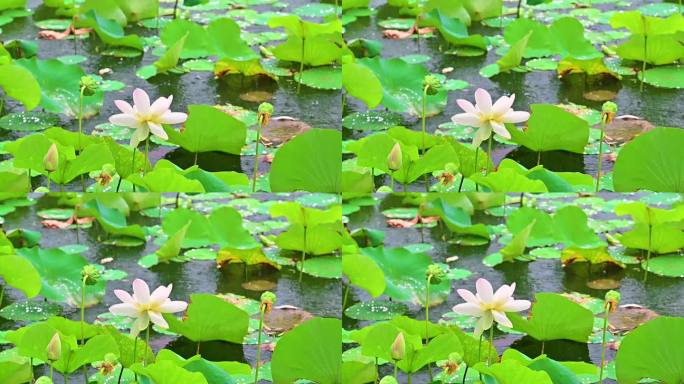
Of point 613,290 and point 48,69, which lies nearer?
point 613,290

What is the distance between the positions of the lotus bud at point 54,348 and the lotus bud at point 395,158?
1.00 meters

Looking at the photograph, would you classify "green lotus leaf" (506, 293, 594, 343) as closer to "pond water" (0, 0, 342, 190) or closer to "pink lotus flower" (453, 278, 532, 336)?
"pink lotus flower" (453, 278, 532, 336)

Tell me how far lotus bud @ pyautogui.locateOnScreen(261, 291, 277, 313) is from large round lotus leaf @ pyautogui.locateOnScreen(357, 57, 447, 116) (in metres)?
0.64

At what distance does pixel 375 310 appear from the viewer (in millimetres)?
4578

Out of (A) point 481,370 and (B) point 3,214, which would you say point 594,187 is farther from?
(B) point 3,214

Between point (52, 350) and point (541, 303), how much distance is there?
4.29ft

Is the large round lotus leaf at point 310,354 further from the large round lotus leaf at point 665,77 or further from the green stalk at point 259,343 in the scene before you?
the large round lotus leaf at point 665,77

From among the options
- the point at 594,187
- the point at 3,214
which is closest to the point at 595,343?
the point at 594,187

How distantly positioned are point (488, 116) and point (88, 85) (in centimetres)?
114

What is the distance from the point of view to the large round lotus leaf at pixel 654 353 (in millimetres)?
4445

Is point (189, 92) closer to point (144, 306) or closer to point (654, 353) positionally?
point (144, 306)

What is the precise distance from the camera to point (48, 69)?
4918 millimetres

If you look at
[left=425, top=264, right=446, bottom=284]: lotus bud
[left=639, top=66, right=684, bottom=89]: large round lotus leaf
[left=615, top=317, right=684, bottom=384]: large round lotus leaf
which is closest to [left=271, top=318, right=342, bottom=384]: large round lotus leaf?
[left=425, top=264, right=446, bottom=284]: lotus bud

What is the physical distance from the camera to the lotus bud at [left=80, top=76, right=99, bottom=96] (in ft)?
15.4
